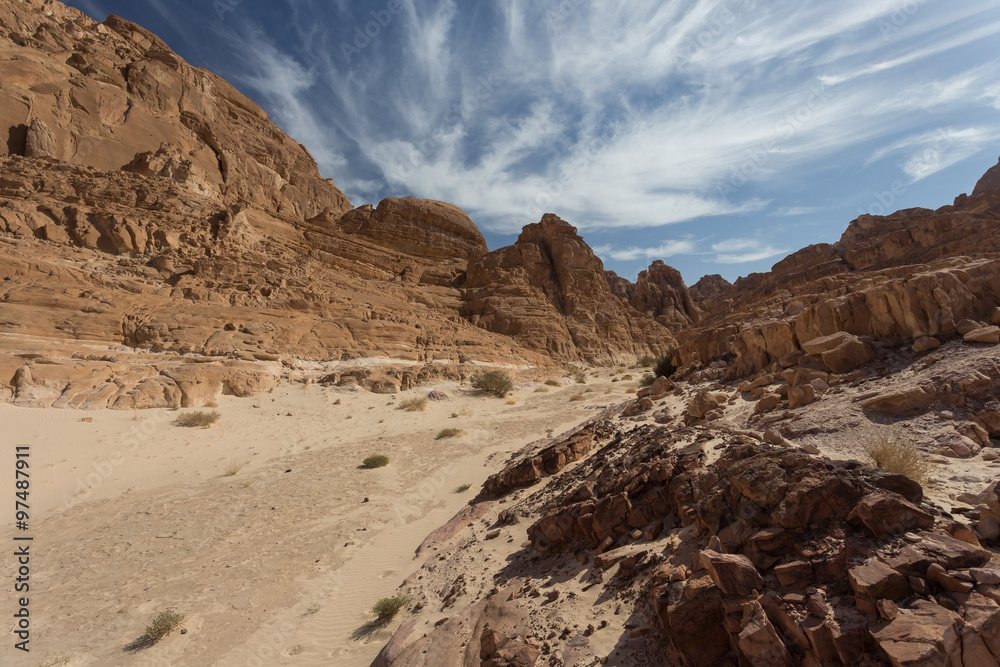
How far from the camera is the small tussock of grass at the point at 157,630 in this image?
4812mm

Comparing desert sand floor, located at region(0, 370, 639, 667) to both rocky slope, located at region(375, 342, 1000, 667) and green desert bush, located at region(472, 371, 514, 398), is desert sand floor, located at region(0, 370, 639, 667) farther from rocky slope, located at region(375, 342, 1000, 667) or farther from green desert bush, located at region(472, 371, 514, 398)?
green desert bush, located at region(472, 371, 514, 398)

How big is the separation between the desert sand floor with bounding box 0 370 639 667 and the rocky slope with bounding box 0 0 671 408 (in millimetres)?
2967

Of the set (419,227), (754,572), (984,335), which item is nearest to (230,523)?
(754,572)

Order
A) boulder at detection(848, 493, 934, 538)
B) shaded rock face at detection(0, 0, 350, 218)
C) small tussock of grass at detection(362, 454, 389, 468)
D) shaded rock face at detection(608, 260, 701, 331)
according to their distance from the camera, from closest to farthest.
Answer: boulder at detection(848, 493, 934, 538)
small tussock of grass at detection(362, 454, 389, 468)
shaded rock face at detection(0, 0, 350, 218)
shaded rock face at detection(608, 260, 701, 331)

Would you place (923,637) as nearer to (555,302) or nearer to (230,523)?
(230,523)

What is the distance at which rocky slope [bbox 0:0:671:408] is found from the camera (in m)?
16.1

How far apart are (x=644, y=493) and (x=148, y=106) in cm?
4638

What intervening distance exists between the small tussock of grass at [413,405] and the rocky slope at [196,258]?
284 cm

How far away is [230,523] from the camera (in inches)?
309

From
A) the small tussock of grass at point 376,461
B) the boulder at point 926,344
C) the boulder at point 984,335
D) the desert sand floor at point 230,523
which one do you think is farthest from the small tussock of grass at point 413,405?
the boulder at point 984,335

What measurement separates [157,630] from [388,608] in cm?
280

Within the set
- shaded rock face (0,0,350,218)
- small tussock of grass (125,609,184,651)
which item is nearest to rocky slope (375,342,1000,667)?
small tussock of grass (125,609,184,651)

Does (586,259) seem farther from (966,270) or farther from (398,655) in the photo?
(398,655)

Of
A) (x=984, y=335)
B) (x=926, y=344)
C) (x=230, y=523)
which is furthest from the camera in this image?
(x=230, y=523)
